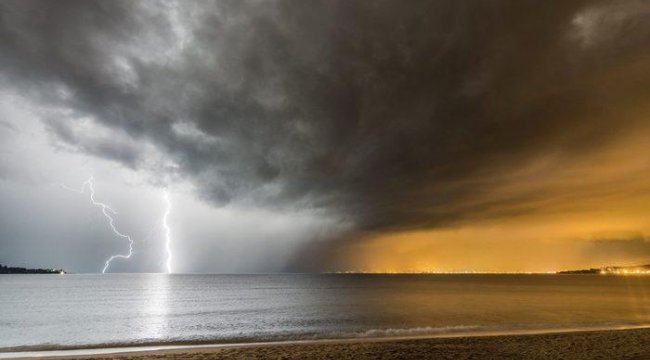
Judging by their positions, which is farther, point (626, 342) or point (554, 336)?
point (554, 336)

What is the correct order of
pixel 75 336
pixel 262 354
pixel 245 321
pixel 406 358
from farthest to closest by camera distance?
pixel 245 321 < pixel 75 336 < pixel 262 354 < pixel 406 358

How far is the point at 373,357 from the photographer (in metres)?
21.8

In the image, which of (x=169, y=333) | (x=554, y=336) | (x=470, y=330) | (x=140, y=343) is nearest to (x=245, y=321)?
(x=169, y=333)

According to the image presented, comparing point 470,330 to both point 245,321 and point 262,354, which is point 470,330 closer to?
point 262,354

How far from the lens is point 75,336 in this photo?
38.0 m

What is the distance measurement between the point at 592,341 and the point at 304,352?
67.0ft

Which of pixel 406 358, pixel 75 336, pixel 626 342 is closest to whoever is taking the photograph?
pixel 406 358

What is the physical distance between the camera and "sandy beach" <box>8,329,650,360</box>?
21984 mm

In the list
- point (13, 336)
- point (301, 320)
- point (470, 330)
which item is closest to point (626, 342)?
point (470, 330)

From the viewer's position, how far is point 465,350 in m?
23.6

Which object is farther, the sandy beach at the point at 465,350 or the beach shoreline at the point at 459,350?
the beach shoreline at the point at 459,350

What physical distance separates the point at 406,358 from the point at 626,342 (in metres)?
16.9

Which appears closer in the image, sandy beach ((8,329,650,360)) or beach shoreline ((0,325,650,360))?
sandy beach ((8,329,650,360))

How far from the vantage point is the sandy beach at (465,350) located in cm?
2198
